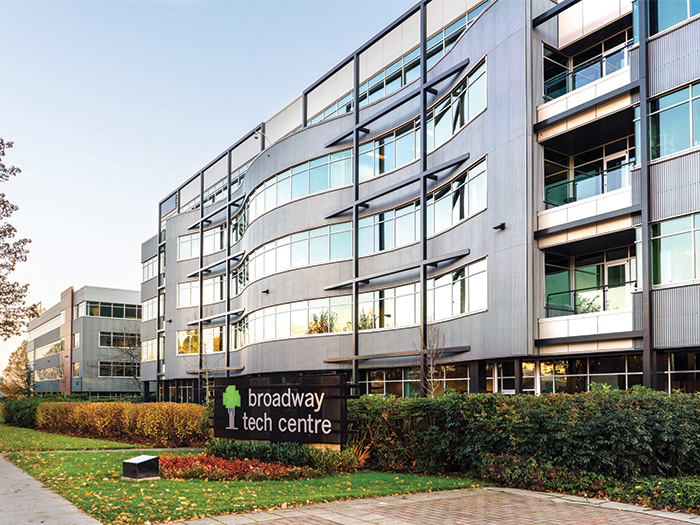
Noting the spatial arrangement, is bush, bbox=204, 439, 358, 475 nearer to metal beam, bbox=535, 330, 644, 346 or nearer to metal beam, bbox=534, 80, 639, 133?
metal beam, bbox=535, 330, 644, 346

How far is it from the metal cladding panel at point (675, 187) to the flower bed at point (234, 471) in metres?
11.6

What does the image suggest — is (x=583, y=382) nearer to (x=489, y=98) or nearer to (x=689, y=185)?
(x=689, y=185)

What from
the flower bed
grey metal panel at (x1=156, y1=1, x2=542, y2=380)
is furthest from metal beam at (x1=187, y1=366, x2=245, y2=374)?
the flower bed

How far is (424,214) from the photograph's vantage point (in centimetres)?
2706

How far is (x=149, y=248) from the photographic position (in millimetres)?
62531

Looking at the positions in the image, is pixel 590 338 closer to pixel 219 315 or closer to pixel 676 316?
pixel 676 316

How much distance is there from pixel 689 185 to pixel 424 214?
10.9 m

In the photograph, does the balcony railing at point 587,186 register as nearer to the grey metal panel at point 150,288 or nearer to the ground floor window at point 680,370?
the ground floor window at point 680,370

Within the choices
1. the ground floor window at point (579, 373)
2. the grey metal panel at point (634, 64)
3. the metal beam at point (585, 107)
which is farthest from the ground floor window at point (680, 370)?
the grey metal panel at point (634, 64)

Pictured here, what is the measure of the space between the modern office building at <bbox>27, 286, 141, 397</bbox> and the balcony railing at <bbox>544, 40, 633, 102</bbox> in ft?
202

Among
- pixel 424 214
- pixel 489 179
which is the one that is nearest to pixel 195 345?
pixel 424 214

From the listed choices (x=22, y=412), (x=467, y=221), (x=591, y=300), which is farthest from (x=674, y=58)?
(x=22, y=412)

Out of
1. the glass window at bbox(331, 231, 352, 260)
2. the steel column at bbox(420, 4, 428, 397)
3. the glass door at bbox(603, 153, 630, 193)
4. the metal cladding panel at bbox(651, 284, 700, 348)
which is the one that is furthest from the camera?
the glass window at bbox(331, 231, 352, 260)

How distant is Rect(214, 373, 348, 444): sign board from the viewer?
15383mm
